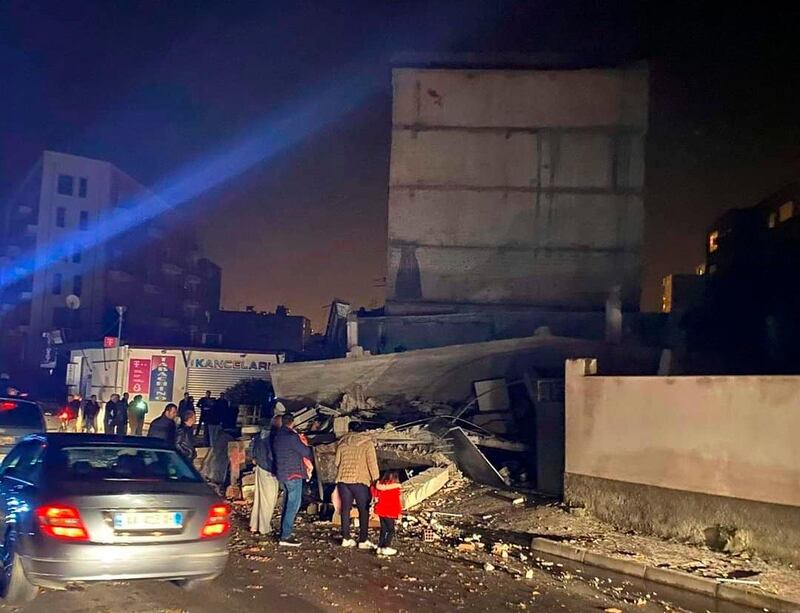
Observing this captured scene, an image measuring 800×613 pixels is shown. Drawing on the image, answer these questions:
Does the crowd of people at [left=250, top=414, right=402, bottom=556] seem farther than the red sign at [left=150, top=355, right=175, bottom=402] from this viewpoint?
No

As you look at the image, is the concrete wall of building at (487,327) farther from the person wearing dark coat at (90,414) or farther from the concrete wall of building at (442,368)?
the person wearing dark coat at (90,414)

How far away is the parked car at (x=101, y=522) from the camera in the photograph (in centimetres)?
599

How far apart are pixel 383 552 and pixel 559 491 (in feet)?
14.6

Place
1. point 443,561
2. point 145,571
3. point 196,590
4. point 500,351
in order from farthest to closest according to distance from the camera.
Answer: point 500,351, point 443,561, point 196,590, point 145,571

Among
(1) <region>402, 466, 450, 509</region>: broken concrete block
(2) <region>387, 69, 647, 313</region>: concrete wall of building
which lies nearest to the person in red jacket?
(1) <region>402, 466, 450, 509</region>: broken concrete block

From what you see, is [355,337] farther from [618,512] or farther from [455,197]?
[618,512]

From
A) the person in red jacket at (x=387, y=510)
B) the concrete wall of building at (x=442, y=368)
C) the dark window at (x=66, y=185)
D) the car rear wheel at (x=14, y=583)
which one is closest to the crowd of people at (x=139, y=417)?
the concrete wall of building at (x=442, y=368)

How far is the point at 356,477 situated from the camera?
31.5 feet

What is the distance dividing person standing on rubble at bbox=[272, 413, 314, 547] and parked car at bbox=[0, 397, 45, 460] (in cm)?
496

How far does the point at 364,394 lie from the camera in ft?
63.1

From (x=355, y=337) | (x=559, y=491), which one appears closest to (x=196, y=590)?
(x=559, y=491)

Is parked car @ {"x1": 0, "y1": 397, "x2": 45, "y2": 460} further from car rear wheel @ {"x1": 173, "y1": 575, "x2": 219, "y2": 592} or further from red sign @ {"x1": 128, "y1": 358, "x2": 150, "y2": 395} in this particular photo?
red sign @ {"x1": 128, "y1": 358, "x2": 150, "y2": 395}

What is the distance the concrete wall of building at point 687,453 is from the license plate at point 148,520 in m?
6.56

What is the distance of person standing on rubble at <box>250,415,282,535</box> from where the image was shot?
10.1 m
